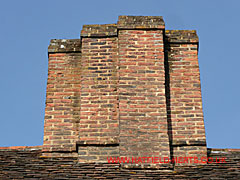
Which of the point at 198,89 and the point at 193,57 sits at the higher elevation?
the point at 193,57

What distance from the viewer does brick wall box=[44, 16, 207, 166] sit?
798 cm

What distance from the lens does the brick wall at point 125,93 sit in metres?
7.98

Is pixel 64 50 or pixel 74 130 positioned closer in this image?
pixel 74 130

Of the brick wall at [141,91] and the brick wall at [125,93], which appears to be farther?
the brick wall at [125,93]

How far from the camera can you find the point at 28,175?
24.0 ft

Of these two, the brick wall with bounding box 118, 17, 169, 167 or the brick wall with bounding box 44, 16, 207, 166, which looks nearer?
the brick wall with bounding box 118, 17, 169, 167

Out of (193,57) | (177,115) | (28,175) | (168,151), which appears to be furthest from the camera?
(193,57)

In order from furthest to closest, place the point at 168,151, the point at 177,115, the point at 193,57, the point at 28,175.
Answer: the point at 193,57 → the point at 177,115 → the point at 168,151 → the point at 28,175

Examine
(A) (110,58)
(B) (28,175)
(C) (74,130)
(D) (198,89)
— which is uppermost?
(A) (110,58)

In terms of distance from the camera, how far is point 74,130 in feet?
27.5

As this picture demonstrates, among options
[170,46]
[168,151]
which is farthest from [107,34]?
[168,151]

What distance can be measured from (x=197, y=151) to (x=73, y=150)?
2050mm

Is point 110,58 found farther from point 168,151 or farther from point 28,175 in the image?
point 28,175

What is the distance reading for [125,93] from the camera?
8.27 metres
